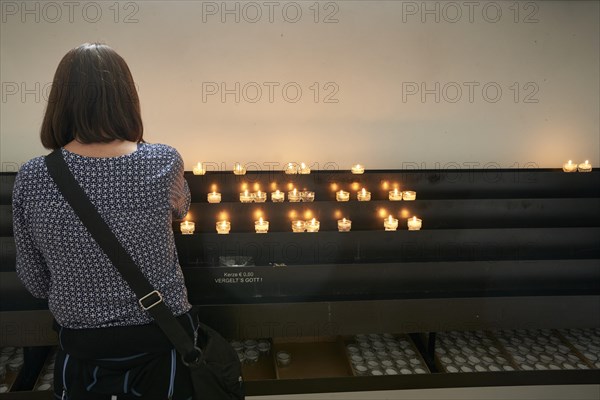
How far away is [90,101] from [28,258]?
37cm

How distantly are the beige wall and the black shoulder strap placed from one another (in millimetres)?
1372

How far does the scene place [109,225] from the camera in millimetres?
866

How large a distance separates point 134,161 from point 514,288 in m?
1.50

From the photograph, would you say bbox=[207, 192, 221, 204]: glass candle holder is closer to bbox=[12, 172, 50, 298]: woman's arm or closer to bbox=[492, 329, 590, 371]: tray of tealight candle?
bbox=[12, 172, 50, 298]: woman's arm

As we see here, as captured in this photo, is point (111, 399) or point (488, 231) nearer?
point (111, 399)

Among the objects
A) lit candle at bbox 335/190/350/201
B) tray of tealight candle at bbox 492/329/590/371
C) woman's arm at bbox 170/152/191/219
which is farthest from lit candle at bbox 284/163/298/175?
tray of tealight candle at bbox 492/329/590/371

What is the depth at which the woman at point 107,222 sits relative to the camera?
0.87m

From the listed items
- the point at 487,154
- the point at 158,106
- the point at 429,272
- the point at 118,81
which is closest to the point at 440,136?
the point at 487,154

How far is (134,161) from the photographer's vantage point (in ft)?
2.93

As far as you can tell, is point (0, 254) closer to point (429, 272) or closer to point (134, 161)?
point (134, 161)

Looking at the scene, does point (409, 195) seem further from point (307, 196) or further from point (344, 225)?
point (307, 196)

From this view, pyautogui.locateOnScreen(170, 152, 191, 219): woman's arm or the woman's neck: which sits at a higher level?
the woman's neck

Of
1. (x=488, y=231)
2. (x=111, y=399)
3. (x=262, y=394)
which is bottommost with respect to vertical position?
(x=262, y=394)

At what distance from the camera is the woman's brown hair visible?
89 cm
